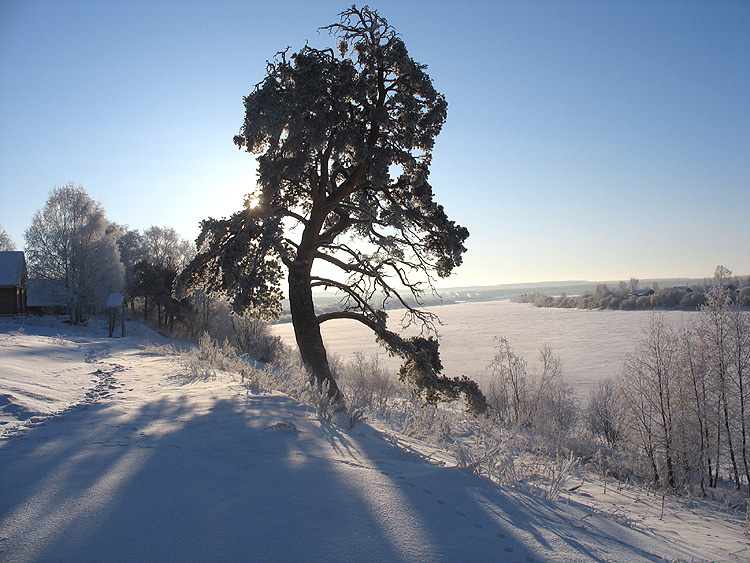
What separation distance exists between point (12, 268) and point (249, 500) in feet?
127

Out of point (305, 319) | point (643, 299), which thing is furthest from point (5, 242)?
point (643, 299)

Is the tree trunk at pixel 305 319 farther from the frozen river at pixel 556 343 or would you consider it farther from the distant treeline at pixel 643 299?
the distant treeline at pixel 643 299

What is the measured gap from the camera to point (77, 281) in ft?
103

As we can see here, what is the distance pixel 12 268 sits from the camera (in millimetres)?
30531

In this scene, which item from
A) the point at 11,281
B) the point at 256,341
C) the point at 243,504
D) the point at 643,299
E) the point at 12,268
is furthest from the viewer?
the point at 643,299

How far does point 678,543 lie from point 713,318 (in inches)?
510

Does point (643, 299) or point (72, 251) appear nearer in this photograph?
point (72, 251)

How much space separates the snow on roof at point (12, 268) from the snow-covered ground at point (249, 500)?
33.1 metres

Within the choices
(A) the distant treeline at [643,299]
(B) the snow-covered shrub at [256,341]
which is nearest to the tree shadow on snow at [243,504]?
(B) the snow-covered shrub at [256,341]

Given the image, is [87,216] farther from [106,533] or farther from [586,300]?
[586,300]

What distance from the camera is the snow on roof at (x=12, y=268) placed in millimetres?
29906

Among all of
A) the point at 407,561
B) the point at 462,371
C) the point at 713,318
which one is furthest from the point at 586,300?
the point at 407,561

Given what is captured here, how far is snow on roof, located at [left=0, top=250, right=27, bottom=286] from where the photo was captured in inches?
1177

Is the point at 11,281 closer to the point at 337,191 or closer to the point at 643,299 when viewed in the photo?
the point at 337,191
